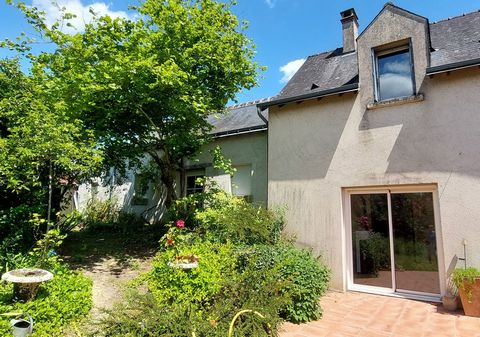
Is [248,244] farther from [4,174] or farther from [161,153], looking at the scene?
[161,153]

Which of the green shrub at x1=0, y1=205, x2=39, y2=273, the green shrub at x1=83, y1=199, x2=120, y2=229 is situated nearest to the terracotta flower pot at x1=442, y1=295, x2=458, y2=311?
the green shrub at x1=0, y1=205, x2=39, y2=273

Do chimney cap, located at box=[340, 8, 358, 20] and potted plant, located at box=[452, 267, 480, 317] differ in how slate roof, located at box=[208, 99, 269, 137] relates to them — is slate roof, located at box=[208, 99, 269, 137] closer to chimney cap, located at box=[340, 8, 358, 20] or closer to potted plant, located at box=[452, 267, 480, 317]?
chimney cap, located at box=[340, 8, 358, 20]

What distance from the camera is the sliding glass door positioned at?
7.88 meters

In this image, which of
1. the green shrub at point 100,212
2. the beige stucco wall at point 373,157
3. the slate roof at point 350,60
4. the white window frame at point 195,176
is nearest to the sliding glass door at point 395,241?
the beige stucco wall at point 373,157

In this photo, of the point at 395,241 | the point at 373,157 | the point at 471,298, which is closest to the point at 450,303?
the point at 471,298

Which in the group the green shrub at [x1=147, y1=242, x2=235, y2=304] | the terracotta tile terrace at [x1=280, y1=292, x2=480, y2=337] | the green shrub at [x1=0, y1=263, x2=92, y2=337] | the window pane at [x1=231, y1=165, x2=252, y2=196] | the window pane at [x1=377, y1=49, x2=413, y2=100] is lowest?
the terracotta tile terrace at [x1=280, y1=292, x2=480, y2=337]

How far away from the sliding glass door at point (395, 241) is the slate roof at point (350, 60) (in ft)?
11.3

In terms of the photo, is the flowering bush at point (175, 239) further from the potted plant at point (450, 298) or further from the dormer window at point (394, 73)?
the dormer window at point (394, 73)

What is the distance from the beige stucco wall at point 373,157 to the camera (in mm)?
7227

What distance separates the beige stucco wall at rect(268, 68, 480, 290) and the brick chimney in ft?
11.6

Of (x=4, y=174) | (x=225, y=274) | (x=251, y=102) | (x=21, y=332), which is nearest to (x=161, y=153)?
(x=251, y=102)

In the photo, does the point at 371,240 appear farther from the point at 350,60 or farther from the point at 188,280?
the point at 350,60

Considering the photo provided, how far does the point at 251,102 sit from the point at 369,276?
10.2 m

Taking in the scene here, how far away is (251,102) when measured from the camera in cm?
1581
